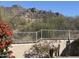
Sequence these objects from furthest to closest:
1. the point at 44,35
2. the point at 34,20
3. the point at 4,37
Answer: the point at 44,35, the point at 34,20, the point at 4,37

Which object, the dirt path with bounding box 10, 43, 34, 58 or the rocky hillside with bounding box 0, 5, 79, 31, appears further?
the dirt path with bounding box 10, 43, 34, 58

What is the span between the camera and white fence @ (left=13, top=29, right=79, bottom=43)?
621cm

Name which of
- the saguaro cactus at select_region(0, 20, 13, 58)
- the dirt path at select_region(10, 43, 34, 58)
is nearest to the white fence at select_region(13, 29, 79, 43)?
the dirt path at select_region(10, 43, 34, 58)

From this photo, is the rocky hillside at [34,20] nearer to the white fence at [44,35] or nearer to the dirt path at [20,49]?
the white fence at [44,35]

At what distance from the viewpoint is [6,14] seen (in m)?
5.79

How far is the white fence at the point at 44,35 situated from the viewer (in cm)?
621

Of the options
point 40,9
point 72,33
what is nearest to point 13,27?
point 40,9

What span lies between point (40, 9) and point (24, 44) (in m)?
1.29

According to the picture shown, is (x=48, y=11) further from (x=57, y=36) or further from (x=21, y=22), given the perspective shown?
(x=57, y=36)

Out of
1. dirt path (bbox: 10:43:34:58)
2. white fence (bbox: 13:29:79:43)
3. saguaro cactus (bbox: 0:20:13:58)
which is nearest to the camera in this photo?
saguaro cactus (bbox: 0:20:13:58)

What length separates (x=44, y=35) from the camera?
6.48m

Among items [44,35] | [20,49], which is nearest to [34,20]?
[44,35]

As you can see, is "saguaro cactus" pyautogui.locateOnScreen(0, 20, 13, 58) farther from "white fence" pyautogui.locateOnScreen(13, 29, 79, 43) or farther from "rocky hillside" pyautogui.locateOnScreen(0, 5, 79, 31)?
"white fence" pyautogui.locateOnScreen(13, 29, 79, 43)

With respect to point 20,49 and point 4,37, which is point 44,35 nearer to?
point 20,49
